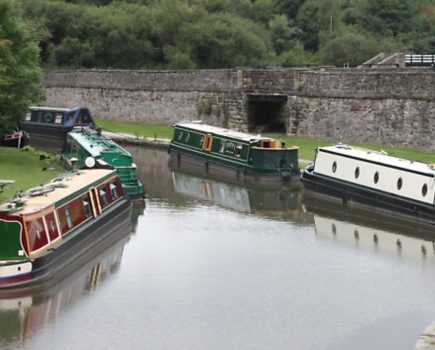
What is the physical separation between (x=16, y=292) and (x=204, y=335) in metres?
4.02

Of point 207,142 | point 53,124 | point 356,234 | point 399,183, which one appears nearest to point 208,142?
point 207,142

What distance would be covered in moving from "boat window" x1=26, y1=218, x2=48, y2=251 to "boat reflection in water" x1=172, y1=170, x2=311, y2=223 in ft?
27.8

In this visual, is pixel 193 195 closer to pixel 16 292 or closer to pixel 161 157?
pixel 161 157

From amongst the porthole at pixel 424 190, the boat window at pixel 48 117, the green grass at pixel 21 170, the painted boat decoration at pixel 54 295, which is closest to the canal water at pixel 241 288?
the painted boat decoration at pixel 54 295

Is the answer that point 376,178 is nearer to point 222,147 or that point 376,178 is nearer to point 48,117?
point 222,147

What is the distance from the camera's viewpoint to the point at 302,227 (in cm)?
2630

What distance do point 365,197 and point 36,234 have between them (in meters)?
11.1

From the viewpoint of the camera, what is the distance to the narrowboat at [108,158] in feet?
93.9

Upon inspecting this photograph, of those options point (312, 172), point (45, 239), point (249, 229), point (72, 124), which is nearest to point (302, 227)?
point (249, 229)

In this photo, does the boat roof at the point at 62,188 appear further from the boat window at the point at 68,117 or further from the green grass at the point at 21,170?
the boat window at the point at 68,117

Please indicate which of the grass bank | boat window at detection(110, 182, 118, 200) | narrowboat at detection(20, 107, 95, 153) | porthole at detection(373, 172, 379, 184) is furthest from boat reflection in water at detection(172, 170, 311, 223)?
narrowboat at detection(20, 107, 95, 153)

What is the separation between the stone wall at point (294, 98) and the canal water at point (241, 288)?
865 cm

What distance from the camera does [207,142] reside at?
36.5 m

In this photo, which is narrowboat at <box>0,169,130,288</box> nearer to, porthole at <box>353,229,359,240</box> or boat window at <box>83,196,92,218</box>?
boat window at <box>83,196,92,218</box>
